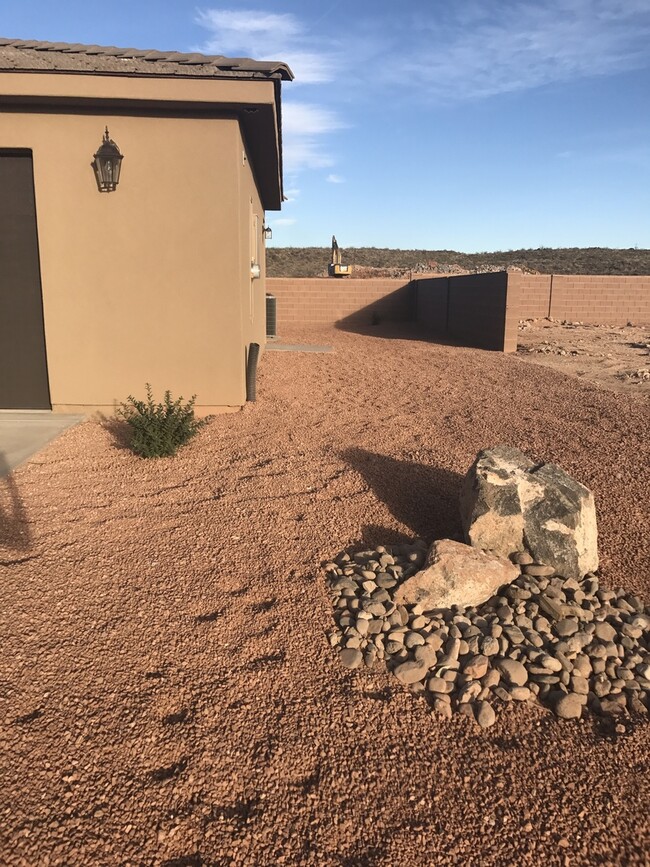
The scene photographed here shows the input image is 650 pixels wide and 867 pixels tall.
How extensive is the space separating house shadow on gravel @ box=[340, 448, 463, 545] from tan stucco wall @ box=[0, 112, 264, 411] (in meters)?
2.30

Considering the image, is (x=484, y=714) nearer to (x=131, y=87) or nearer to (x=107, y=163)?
(x=107, y=163)

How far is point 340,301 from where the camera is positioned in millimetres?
22188

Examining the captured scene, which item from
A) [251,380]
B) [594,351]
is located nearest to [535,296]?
[594,351]

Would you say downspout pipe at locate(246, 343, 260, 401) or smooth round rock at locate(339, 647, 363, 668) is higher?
downspout pipe at locate(246, 343, 260, 401)

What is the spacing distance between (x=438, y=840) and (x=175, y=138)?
22.2ft

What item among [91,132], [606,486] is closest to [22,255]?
[91,132]

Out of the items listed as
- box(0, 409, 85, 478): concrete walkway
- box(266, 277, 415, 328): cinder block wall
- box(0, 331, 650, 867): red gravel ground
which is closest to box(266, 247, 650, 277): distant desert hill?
box(266, 277, 415, 328): cinder block wall

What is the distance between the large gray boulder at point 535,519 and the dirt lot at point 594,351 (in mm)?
5757

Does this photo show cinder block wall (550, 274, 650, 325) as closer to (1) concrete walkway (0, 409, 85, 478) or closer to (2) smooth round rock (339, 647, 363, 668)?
(1) concrete walkway (0, 409, 85, 478)

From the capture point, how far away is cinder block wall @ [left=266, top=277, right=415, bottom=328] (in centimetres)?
2192

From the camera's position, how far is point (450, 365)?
40.1 feet

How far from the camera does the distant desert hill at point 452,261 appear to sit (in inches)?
1789

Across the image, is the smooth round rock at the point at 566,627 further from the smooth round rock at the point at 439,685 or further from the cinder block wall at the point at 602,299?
the cinder block wall at the point at 602,299

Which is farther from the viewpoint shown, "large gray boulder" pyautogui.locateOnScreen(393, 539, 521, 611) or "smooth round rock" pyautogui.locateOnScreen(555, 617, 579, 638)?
"large gray boulder" pyautogui.locateOnScreen(393, 539, 521, 611)
